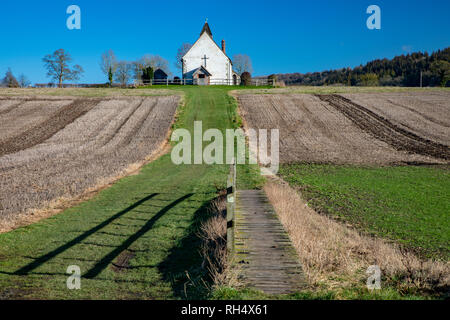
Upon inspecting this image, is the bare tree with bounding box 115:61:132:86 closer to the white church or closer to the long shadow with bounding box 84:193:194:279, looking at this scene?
the white church

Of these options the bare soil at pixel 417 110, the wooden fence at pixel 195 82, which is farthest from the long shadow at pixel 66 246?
the wooden fence at pixel 195 82

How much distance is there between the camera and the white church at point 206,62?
7344 centimetres

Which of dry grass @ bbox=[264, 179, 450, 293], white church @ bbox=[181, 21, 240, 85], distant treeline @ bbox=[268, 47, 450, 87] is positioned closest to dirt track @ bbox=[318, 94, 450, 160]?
dry grass @ bbox=[264, 179, 450, 293]

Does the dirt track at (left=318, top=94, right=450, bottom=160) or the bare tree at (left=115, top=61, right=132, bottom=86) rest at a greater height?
the bare tree at (left=115, top=61, right=132, bottom=86)

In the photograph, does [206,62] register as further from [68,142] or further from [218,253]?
[218,253]

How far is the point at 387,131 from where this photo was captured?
3531cm

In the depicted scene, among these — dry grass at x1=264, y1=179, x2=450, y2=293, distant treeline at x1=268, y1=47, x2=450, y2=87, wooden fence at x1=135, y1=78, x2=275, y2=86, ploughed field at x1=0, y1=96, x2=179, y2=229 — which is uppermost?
distant treeline at x1=268, y1=47, x2=450, y2=87

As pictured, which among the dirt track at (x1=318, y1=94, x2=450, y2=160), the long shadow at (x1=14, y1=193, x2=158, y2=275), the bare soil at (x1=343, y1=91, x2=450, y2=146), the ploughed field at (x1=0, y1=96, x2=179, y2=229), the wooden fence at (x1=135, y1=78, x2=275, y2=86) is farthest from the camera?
the wooden fence at (x1=135, y1=78, x2=275, y2=86)

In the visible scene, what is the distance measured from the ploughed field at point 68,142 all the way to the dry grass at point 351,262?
955 cm

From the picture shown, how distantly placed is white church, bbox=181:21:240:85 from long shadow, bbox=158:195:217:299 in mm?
65476

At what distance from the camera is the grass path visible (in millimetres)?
7098

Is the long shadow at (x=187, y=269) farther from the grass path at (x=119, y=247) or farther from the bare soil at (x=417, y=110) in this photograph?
the bare soil at (x=417, y=110)

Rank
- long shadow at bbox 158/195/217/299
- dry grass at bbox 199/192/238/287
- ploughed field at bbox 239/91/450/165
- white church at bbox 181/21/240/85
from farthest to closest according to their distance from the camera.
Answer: white church at bbox 181/21/240/85
ploughed field at bbox 239/91/450/165
long shadow at bbox 158/195/217/299
dry grass at bbox 199/192/238/287
